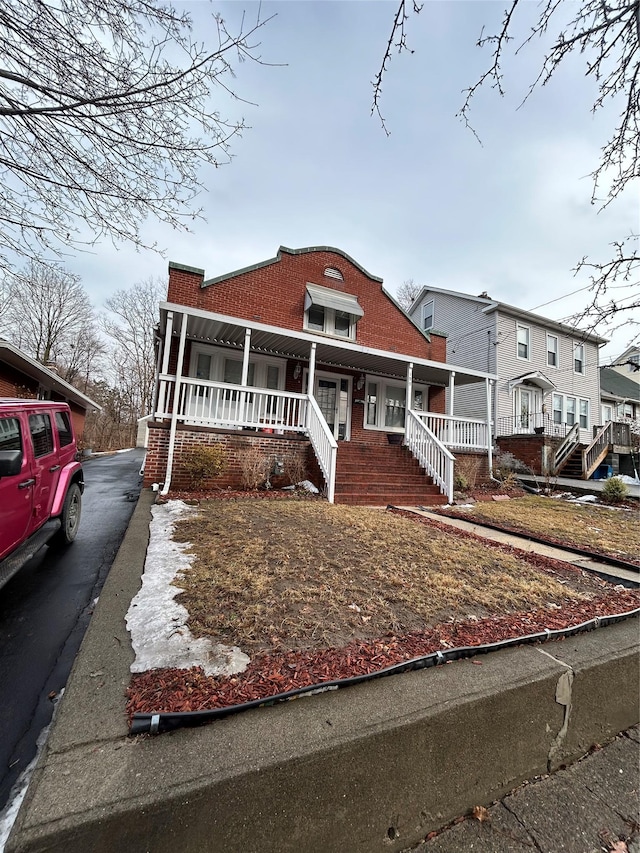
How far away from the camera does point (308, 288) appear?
38.7ft

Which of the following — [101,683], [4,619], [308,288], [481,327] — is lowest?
[4,619]

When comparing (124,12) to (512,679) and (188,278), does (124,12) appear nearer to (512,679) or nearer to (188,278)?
(512,679)

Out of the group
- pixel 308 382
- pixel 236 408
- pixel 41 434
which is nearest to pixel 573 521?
pixel 308 382

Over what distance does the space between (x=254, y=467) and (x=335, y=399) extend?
17.0ft

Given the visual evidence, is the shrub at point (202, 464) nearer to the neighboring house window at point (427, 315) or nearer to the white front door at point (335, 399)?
the white front door at point (335, 399)

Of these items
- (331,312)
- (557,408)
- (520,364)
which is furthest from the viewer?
(557,408)

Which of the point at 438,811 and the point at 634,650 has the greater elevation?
the point at 634,650

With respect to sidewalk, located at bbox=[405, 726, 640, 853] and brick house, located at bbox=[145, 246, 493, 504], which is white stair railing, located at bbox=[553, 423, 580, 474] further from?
sidewalk, located at bbox=[405, 726, 640, 853]

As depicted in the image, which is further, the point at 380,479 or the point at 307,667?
the point at 380,479

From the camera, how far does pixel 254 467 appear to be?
7.74 metres

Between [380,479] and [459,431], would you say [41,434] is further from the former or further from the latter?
[459,431]

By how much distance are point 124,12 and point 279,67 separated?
1473 mm

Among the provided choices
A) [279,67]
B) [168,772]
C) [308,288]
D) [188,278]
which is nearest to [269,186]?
[279,67]

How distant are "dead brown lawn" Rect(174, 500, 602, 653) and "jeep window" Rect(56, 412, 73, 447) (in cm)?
175
